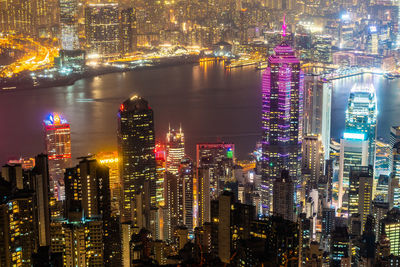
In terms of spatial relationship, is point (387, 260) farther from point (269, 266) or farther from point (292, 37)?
point (292, 37)

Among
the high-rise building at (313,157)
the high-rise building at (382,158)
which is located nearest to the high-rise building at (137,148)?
the high-rise building at (313,157)

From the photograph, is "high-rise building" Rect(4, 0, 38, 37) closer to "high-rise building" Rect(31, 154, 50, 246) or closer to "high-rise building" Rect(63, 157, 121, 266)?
"high-rise building" Rect(31, 154, 50, 246)

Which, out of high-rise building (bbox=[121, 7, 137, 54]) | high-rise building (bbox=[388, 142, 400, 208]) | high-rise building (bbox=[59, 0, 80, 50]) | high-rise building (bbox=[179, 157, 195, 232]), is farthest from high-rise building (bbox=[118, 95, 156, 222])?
high-rise building (bbox=[121, 7, 137, 54])

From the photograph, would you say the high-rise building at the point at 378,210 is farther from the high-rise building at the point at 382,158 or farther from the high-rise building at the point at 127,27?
the high-rise building at the point at 127,27

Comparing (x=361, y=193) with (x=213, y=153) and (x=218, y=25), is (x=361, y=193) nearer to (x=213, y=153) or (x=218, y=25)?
(x=213, y=153)

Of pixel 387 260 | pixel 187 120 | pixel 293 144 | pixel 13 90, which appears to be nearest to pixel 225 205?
pixel 387 260
